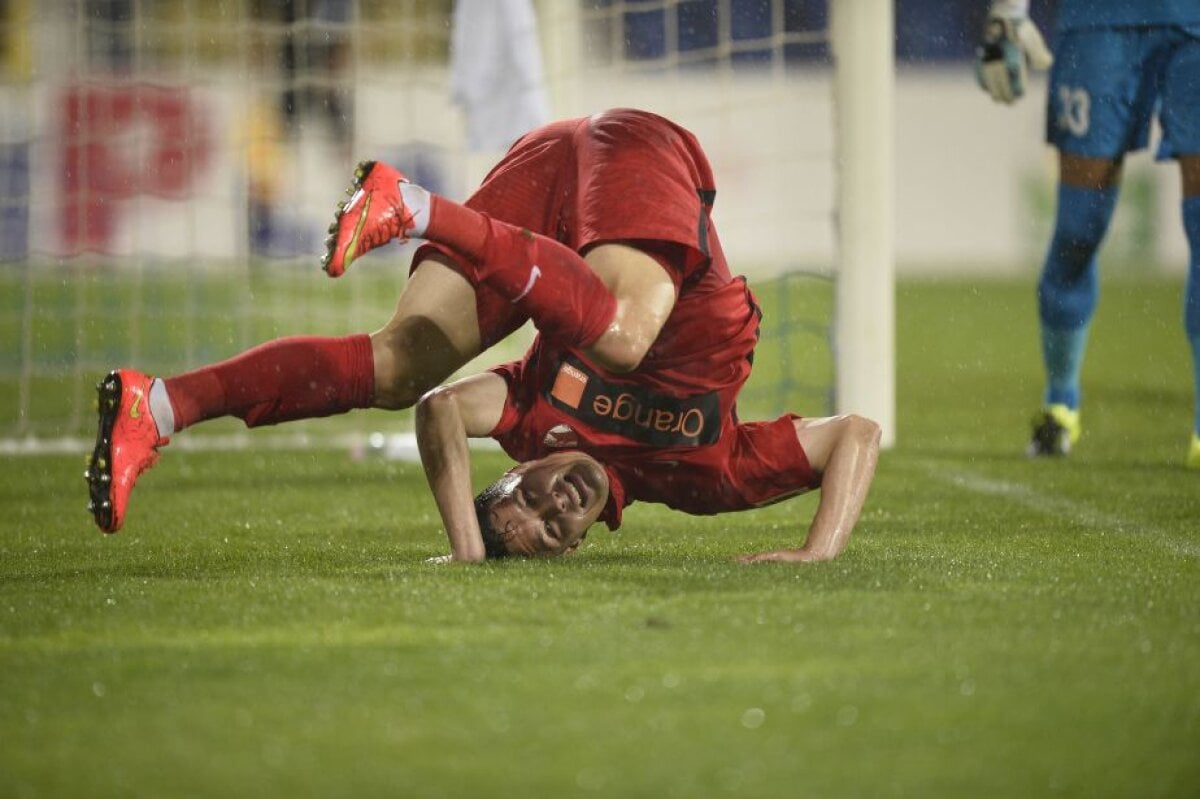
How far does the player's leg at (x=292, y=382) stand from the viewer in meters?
3.76

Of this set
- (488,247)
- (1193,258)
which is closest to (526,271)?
(488,247)

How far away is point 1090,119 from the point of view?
6.23m

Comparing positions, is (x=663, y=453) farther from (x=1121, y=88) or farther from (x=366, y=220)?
(x=1121, y=88)

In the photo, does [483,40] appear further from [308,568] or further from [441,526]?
[308,568]

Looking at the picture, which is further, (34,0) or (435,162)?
(435,162)

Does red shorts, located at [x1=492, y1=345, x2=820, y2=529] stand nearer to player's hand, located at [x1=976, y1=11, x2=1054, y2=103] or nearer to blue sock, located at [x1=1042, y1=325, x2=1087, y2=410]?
blue sock, located at [x1=1042, y1=325, x2=1087, y2=410]

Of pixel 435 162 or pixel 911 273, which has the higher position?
pixel 435 162

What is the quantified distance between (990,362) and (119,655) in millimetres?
8257

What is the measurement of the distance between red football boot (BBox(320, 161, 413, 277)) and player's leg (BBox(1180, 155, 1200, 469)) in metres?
3.21

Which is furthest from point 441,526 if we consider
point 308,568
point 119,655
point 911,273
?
point 911,273

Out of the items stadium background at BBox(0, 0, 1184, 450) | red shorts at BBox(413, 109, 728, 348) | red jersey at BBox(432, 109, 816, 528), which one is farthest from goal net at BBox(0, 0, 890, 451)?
red jersey at BBox(432, 109, 816, 528)

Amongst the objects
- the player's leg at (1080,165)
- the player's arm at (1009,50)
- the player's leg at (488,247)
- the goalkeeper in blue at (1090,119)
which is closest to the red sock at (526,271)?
the player's leg at (488,247)

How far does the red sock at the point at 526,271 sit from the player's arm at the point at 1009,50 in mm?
3334

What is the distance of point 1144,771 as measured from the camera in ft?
7.70
